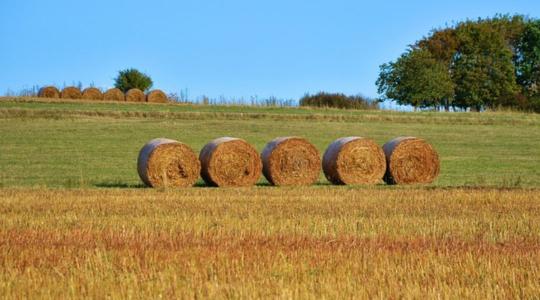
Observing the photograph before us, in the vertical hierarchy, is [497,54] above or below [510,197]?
Result: above

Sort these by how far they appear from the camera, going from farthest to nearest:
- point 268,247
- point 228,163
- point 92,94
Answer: point 92,94 < point 228,163 < point 268,247

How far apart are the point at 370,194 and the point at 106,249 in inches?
344

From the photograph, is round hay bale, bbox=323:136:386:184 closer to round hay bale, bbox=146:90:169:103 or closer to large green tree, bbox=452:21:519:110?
round hay bale, bbox=146:90:169:103

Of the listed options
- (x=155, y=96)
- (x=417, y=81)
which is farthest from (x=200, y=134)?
(x=417, y=81)

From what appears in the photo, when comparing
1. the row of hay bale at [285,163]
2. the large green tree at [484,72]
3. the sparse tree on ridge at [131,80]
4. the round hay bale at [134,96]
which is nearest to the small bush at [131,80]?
the sparse tree on ridge at [131,80]

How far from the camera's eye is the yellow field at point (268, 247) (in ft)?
27.2

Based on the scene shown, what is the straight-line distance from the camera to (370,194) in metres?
18.2

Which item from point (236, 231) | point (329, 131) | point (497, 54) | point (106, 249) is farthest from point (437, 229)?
point (497, 54)

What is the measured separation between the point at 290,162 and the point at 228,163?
5.01 ft

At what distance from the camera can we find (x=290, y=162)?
21906mm

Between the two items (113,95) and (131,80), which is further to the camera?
Result: (131,80)

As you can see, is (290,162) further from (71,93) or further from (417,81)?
(417,81)

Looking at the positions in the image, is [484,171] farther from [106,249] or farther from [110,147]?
[106,249]

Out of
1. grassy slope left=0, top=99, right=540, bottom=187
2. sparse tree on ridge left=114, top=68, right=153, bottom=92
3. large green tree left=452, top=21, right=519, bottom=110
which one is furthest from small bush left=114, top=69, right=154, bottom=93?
large green tree left=452, top=21, right=519, bottom=110
